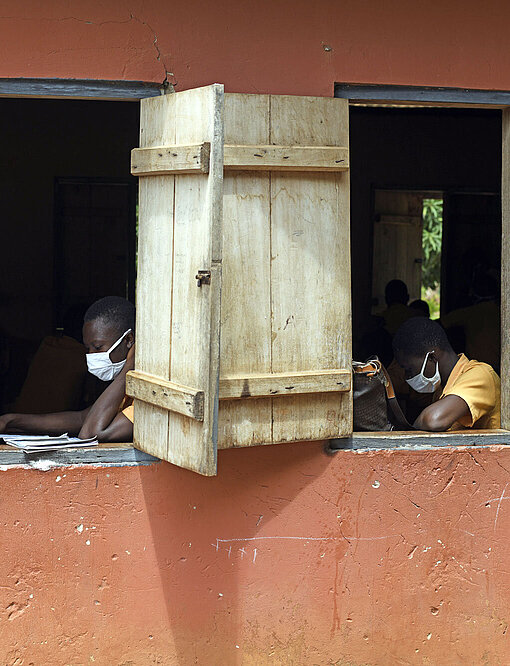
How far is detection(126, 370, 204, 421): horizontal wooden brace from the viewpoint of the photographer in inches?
115

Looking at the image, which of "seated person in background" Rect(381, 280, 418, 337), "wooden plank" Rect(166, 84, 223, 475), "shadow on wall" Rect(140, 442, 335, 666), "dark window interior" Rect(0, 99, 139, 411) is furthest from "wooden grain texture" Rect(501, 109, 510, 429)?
"dark window interior" Rect(0, 99, 139, 411)

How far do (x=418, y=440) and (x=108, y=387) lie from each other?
4.47 ft

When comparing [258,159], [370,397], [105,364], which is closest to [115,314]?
[105,364]

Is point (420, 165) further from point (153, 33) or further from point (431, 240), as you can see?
point (431, 240)

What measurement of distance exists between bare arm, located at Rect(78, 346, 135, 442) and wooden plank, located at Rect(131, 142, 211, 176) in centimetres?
95

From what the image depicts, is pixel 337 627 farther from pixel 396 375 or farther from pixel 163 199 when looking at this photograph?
pixel 163 199

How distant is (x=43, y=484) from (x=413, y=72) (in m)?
2.26

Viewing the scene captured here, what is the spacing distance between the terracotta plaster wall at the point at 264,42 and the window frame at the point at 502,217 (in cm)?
4

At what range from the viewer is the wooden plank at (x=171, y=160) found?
2.92 metres

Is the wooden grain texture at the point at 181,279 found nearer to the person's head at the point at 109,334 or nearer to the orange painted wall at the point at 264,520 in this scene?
the orange painted wall at the point at 264,520

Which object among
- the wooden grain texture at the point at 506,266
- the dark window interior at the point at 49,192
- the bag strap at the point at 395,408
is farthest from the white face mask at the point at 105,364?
the dark window interior at the point at 49,192

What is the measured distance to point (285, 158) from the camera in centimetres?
323

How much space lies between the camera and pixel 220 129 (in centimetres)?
289

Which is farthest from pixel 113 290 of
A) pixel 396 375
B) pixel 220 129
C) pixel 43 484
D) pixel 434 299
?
pixel 434 299
